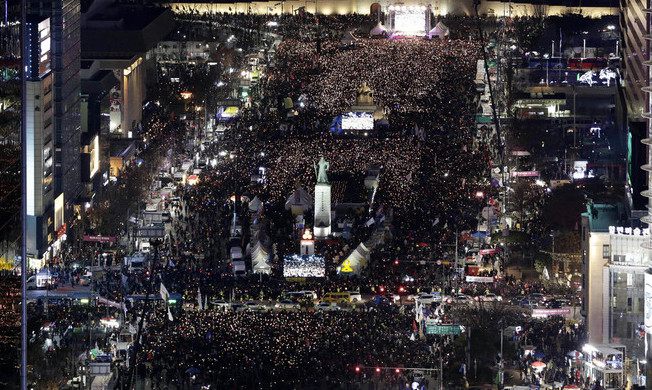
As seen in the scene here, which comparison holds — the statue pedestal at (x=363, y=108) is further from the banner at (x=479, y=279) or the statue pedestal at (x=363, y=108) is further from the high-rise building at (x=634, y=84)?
the banner at (x=479, y=279)

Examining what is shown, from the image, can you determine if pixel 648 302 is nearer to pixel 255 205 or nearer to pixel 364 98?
pixel 255 205

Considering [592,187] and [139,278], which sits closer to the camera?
[139,278]

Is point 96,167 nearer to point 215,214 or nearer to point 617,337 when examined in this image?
point 215,214

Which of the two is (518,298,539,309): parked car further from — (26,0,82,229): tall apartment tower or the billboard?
the billboard

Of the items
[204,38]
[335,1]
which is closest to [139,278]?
[204,38]

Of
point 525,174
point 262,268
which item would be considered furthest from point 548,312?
point 525,174

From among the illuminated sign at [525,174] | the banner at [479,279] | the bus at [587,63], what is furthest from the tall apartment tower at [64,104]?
the bus at [587,63]
